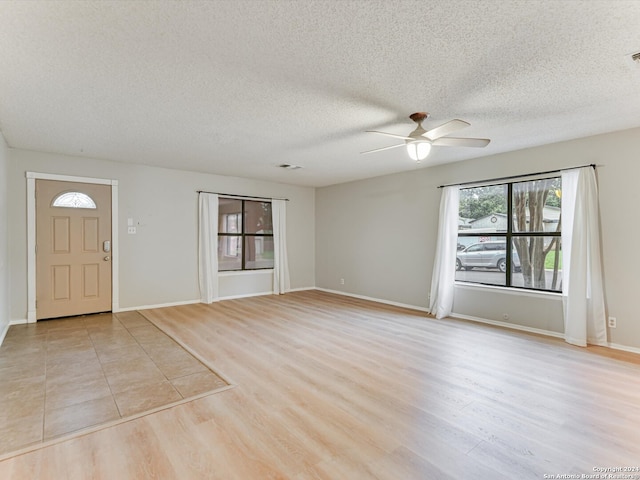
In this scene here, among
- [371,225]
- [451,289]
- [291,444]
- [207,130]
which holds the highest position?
[207,130]

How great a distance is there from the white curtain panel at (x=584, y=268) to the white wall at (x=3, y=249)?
6.75 meters

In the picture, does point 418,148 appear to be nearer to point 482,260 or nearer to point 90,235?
point 482,260

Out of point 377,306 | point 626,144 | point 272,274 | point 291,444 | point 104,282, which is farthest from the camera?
point 272,274

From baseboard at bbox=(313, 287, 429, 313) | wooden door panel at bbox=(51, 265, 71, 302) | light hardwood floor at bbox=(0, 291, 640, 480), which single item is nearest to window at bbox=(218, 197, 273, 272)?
baseboard at bbox=(313, 287, 429, 313)

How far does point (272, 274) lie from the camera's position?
7.09m

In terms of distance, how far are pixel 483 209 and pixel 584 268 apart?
1539mm

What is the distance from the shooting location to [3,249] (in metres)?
4.00

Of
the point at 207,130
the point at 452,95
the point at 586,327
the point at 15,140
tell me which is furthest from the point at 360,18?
the point at 15,140

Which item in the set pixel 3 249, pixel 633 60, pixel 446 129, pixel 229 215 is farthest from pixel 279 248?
pixel 633 60

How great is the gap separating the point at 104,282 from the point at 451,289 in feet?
18.2

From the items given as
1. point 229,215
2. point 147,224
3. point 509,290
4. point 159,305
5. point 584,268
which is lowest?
point 159,305

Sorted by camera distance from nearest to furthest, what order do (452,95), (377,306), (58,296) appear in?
1. (452,95)
2. (58,296)
3. (377,306)

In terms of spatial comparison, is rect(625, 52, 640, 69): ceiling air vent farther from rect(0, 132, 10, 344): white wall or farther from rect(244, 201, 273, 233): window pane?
rect(0, 132, 10, 344): white wall

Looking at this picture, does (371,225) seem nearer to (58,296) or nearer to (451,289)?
(451,289)
